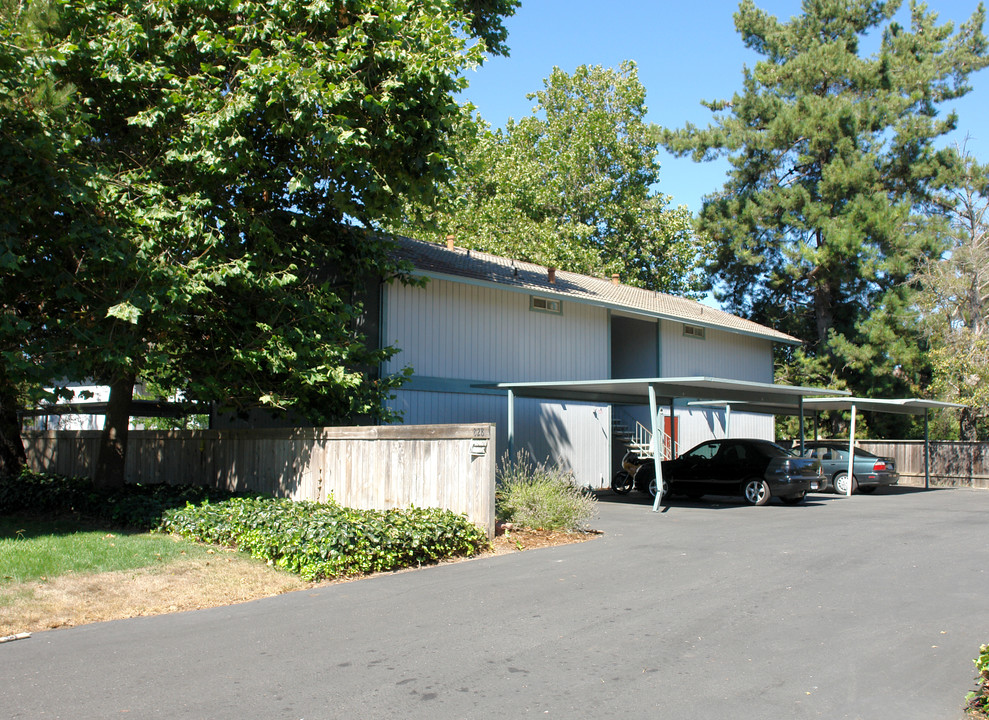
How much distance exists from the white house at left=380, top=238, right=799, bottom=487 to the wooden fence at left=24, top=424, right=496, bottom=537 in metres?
3.92

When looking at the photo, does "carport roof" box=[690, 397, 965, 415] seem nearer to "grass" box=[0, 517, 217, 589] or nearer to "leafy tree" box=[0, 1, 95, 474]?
"grass" box=[0, 517, 217, 589]

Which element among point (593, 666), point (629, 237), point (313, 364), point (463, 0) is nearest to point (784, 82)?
point (629, 237)

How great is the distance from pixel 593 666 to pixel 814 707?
4.90 feet

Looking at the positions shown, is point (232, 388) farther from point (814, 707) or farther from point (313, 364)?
point (814, 707)

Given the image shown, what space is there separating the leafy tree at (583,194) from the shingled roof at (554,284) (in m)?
9.35

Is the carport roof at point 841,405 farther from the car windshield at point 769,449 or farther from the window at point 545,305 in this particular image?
the window at point 545,305

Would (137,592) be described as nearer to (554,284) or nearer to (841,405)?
(554,284)

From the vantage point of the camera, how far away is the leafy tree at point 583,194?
125 feet

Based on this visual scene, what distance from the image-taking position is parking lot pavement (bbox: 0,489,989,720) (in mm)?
5207

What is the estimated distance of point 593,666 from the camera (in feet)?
19.4

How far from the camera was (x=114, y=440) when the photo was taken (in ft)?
47.7

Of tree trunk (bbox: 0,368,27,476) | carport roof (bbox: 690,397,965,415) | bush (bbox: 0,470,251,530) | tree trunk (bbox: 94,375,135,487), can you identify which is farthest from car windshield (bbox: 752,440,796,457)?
tree trunk (bbox: 0,368,27,476)

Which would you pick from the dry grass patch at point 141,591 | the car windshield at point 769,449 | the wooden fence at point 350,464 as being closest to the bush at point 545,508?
the wooden fence at point 350,464

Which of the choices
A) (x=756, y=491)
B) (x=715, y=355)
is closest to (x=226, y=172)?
(x=756, y=491)
